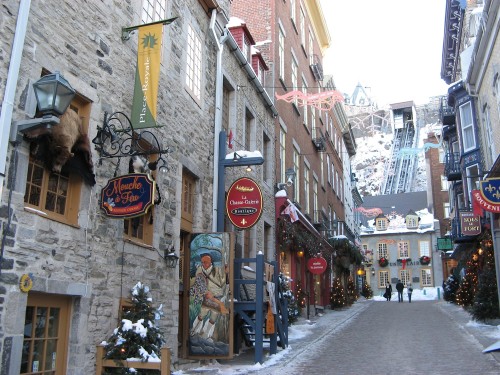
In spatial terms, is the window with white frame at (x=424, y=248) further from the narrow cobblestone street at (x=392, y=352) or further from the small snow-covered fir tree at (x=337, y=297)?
the narrow cobblestone street at (x=392, y=352)

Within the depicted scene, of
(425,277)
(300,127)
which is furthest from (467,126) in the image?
(425,277)

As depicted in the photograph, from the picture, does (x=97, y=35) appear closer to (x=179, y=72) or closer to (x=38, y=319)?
(x=179, y=72)

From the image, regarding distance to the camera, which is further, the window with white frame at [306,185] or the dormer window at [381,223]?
the dormer window at [381,223]

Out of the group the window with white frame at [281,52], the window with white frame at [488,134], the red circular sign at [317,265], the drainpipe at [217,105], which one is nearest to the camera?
the drainpipe at [217,105]

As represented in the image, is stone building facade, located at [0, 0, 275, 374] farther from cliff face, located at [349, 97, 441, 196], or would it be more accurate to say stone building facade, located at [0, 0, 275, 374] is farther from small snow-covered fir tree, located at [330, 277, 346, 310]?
cliff face, located at [349, 97, 441, 196]

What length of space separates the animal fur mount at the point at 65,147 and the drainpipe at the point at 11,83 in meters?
0.29

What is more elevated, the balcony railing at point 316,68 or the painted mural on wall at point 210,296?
the balcony railing at point 316,68

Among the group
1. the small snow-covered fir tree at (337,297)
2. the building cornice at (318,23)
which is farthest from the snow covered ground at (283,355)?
the building cornice at (318,23)

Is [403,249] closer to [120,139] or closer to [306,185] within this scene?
[306,185]

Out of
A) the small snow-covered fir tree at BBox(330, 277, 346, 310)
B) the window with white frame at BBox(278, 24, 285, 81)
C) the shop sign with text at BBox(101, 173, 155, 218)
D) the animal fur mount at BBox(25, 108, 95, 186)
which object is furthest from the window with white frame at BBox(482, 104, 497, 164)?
the animal fur mount at BBox(25, 108, 95, 186)

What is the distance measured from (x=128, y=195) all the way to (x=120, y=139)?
1.07 m

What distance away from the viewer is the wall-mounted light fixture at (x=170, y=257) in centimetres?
932

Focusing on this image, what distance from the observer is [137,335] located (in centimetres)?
724

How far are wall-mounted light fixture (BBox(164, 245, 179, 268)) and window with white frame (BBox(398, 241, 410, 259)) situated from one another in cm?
4945
